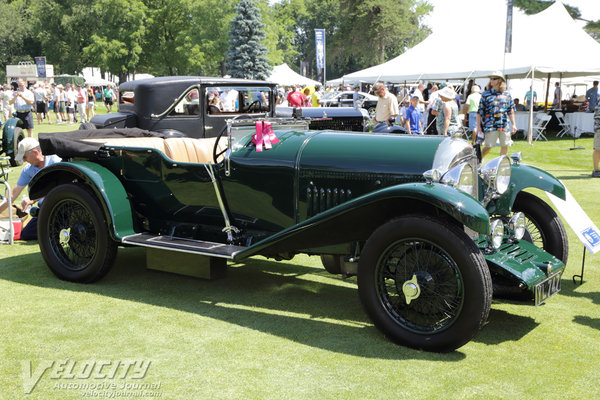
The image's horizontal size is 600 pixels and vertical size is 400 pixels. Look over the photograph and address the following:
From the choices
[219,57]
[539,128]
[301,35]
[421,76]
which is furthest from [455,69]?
[301,35]

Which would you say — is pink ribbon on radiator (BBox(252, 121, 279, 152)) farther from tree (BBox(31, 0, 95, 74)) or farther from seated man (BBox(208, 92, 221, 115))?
tree (BBox(31, 0, 95, 74))

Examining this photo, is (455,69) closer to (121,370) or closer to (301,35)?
(121,370)

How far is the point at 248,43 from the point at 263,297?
3220cm

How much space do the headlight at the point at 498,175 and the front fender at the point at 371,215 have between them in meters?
0.73

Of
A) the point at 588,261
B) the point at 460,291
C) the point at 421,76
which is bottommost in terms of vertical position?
the point at 588,261

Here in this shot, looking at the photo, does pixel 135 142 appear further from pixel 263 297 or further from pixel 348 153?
pixel 348 153

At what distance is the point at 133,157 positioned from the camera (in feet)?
16.3

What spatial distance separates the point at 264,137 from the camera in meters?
4.45

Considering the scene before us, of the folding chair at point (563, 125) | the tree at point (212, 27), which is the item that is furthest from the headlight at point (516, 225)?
the tree at point (212, 27)

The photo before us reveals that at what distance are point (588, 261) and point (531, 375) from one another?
2779mm

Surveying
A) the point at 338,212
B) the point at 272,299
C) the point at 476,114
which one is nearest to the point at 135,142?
the point at 272,299

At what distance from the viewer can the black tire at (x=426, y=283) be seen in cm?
334

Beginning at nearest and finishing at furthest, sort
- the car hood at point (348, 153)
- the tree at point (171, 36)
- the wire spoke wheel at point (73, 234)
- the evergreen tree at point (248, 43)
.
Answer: the car hood at point (348, 153) < the wire spoke wheel at point (73, 234) < the evergreen tree at point (248, 43) < the tree at point (171, 36)

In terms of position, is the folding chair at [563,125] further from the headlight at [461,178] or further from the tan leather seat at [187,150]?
the headlight at [461,178]
